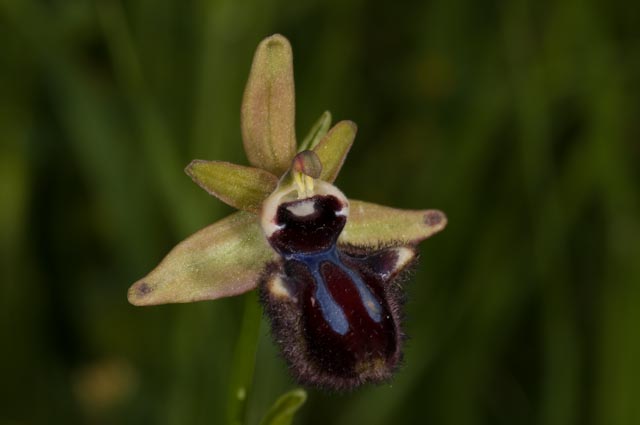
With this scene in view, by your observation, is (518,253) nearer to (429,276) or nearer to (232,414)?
(429,276)

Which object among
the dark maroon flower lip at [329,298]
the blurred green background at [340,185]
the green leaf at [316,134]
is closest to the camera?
the dark maroon flower lip at [329,298]

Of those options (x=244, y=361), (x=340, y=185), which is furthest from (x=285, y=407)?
(x=340, y=185)

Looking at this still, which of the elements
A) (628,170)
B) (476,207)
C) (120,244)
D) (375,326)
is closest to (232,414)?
(375,326)

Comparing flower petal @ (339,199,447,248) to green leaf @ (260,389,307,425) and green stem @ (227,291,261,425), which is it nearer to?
green stem @ (227,291,261,425)

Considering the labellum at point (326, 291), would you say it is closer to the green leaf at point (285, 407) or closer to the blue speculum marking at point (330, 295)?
the blue speculum marking at point (330, 295)

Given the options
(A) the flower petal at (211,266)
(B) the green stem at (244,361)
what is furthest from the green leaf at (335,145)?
(B) the green stem at (244,361)

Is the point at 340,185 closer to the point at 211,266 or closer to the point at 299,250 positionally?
the point at 299,250

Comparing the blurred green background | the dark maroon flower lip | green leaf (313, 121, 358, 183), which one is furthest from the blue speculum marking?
the blurred green background
